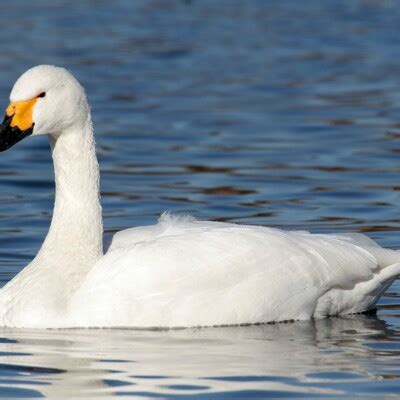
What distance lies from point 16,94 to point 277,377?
8.72 ft

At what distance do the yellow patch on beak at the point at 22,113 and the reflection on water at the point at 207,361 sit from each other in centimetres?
131

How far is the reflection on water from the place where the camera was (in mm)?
7422

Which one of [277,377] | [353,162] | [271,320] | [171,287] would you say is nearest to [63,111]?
[171,287]

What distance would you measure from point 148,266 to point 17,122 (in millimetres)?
1245

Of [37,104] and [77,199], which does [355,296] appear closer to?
[77,199]

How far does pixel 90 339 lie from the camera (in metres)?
8.64

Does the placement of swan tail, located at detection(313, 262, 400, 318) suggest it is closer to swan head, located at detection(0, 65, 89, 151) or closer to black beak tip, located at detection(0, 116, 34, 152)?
swan head, located at detection(0, 65, 89, 151)

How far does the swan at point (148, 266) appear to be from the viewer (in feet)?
29.0

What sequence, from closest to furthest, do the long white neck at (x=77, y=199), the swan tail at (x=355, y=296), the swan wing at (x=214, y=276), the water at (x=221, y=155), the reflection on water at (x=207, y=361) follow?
Answer: the reflection on water at (x=207, y=361) → the water at (x=221, y=155) → the swan wing at (x=214, y=276) → the long white neck at (x=77, y=199) → the swan tail at (x=355, y=296)

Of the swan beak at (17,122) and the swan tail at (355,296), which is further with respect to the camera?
the swan tail at (355,296)

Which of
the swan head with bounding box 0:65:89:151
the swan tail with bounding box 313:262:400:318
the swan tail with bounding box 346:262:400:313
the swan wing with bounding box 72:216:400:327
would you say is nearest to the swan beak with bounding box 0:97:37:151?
the swan head with bounding box 0:65:89:151

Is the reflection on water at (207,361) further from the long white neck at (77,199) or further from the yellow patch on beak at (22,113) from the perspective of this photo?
the yellow patch on beak at (22,113)

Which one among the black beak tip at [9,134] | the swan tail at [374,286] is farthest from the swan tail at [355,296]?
the black beak tip at [9,134]

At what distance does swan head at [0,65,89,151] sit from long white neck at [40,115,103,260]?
0.82ft
